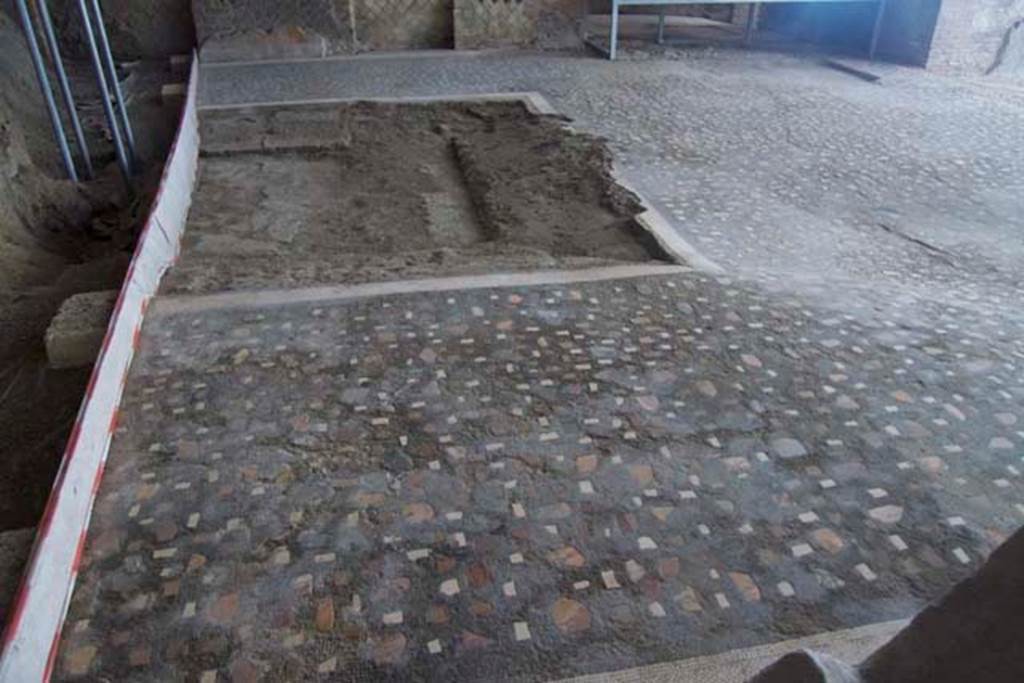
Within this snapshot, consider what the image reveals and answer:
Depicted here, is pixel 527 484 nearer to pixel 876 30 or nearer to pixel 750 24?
pixel 876 30

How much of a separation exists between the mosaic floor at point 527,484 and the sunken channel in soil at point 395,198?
670 millimetres

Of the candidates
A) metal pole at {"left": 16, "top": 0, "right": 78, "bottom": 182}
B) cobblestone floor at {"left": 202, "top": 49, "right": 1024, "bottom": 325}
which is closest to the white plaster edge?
cobblestone floor at {"left": 202, "top": 49, "right": 1024, "bottom": 325}

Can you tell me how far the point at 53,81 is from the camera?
7316 mm

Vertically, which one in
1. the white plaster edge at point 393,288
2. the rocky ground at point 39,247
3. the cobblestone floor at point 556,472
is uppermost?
the white plaster edge at point 393,288

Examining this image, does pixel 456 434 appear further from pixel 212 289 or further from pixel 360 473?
pixel 212 289

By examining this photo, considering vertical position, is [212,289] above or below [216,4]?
below

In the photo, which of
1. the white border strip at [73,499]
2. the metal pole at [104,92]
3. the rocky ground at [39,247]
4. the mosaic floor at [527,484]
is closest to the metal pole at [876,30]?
the mosaic floor at [527,484]

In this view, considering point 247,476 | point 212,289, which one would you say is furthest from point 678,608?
point 212,289

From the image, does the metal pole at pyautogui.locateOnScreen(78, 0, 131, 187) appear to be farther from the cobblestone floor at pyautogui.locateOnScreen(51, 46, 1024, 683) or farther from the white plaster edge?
the cobblestone floor at pyautogui.locateOnScreen(51, 46, 1024, 683)

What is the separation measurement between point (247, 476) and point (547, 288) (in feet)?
4.93

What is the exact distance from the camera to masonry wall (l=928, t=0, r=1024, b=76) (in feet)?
26.6

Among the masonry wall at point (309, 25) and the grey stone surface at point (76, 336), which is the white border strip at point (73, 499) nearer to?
the grey stone surface at point (76, 336)

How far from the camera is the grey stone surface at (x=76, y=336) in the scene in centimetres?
283

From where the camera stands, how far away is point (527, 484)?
2.20 metres
